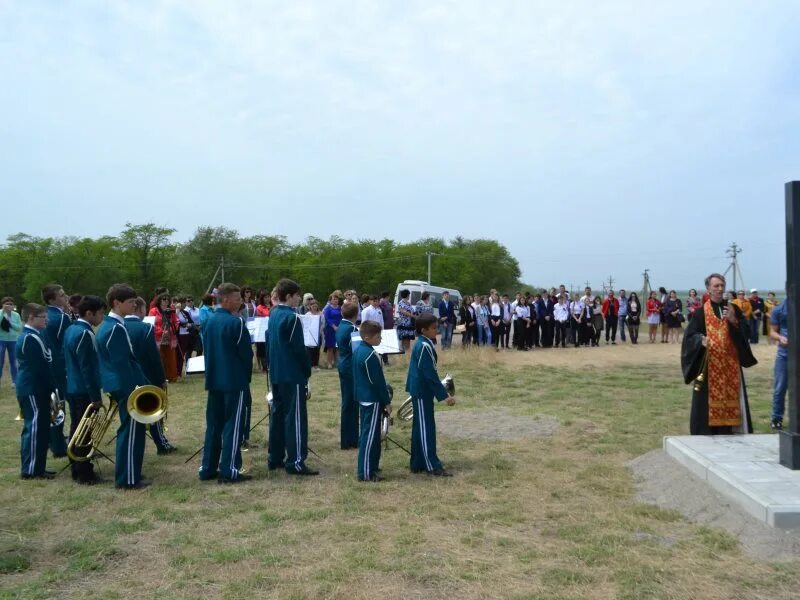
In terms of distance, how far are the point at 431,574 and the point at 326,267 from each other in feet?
234

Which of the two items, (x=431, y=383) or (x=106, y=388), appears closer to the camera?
(x=106, y=388)

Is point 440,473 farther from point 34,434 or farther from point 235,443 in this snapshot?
point 34,434

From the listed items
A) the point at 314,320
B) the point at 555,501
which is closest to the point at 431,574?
the point at 555,501

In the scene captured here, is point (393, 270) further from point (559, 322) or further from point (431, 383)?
point (431, 383)

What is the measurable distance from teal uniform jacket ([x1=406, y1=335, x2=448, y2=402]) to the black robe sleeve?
2.63 metres

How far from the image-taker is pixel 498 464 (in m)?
7.45

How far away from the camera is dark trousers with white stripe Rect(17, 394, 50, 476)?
23.2 ft

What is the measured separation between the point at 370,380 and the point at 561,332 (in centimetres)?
1561

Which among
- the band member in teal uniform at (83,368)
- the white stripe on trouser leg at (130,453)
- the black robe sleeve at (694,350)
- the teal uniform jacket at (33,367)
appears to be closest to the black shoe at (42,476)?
the band member in teal uniform at (83,368)

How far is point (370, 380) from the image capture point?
22.8ft

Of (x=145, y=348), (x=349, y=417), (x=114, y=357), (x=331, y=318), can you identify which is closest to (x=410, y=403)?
(x=349, y=417)

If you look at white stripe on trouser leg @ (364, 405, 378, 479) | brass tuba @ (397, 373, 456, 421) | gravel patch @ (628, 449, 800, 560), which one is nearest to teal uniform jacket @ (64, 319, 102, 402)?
white stripe on trouser leg @ (364, 405, 378, 479)

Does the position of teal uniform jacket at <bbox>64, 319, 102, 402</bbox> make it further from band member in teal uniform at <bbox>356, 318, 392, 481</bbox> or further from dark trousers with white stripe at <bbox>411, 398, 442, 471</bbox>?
dark trousers with white stripe at <bbox>411, 398, 442, 471</bbox>

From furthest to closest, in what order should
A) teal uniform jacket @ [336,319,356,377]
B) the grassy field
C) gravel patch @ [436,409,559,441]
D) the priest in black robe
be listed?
gravel patch @ [436,409,559,441]
teal uniform jacket @ [336,319,356,377]
the priest in black robe
the grassy field
